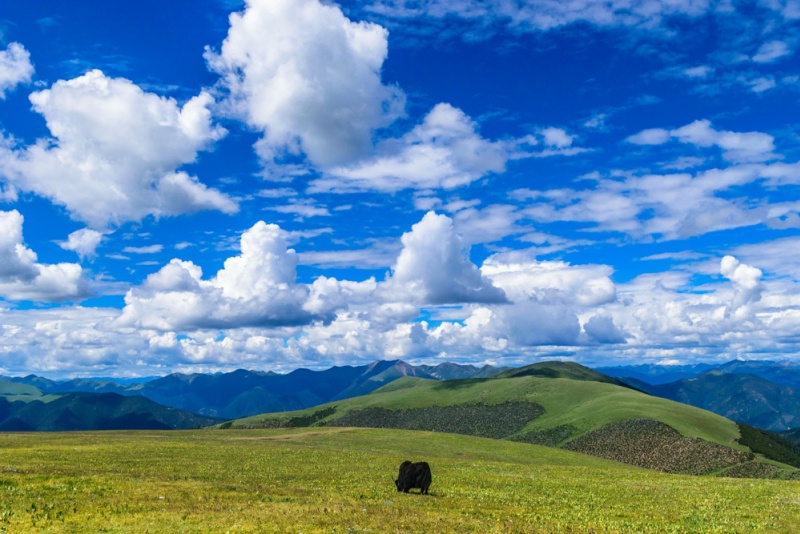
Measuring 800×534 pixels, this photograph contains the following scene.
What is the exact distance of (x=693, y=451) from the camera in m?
132

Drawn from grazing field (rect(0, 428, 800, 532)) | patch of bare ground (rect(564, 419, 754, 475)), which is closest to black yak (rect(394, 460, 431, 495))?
grazing field (rect(0, 428, 800, 532))

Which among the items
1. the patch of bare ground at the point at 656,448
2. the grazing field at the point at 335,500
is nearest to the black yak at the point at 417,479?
the grazing field at the point at 335,500

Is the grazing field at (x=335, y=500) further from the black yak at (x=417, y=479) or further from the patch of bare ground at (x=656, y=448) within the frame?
the patch of bare ground at (x=656, y=448)

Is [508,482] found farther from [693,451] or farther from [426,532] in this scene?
[693,451]

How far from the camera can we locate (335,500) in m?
30.3

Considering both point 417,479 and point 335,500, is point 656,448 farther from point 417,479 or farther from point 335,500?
point 335,500

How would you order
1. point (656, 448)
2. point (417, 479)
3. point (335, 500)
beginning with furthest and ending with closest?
point (656, 448) < point (417, 479) < point (335, 500)

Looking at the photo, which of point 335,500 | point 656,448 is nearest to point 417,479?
point 335,500

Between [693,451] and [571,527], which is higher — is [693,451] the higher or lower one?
the lower one

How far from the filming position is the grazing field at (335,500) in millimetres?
23109

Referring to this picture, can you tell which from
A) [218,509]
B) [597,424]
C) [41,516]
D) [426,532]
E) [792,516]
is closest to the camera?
[426,532]

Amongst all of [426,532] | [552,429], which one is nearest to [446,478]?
[426,532]

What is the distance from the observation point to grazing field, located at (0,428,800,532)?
23109mm

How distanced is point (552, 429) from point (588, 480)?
143m
